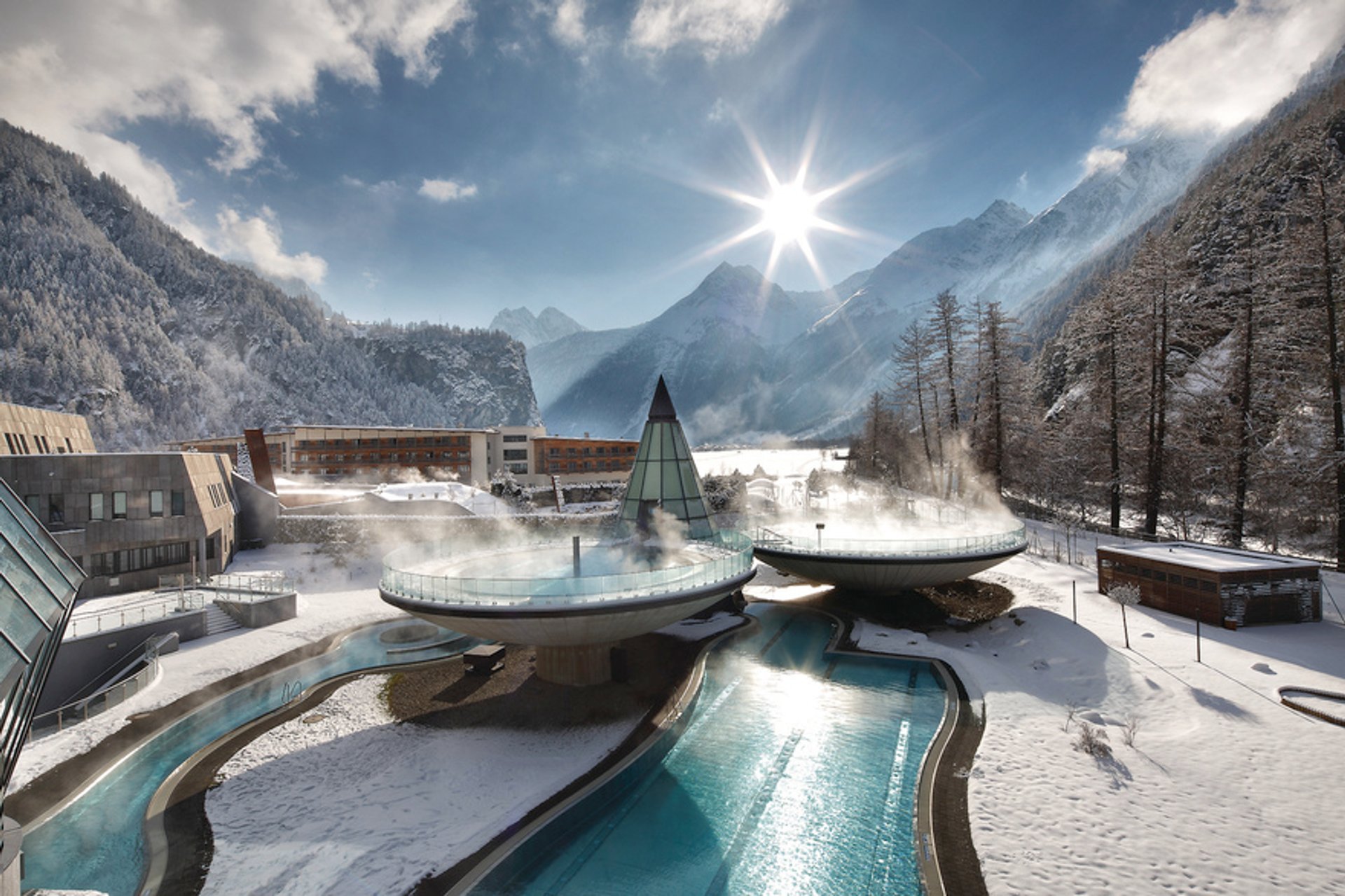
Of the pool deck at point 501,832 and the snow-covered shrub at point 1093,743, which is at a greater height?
the snow-covered shrub at point 1093,743

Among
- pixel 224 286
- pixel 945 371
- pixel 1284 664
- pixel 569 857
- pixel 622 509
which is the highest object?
pixel 224 286

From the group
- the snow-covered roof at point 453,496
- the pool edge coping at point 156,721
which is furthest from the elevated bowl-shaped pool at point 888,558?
the snow-covered roof at point 453,496

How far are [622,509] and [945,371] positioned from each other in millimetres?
30202

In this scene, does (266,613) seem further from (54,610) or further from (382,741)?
(54,610)

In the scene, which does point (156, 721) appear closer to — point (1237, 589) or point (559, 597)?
point (559, 597)

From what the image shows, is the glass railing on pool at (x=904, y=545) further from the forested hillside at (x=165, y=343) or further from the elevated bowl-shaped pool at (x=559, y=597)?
the forested hillside at (x=165, y=343)

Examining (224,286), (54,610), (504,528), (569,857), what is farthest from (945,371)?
(224,286)

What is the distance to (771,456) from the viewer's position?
11212 cm

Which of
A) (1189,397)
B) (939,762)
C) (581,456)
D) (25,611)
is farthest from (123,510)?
(1189,397)

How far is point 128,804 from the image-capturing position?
11.4 m

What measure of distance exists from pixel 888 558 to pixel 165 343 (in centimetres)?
16201

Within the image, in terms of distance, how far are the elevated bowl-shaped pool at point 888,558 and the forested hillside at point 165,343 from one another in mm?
135529

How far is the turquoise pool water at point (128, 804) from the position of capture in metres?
9.45

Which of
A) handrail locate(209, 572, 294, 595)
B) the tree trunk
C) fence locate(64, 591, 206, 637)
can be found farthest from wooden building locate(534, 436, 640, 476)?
the tree trunk
